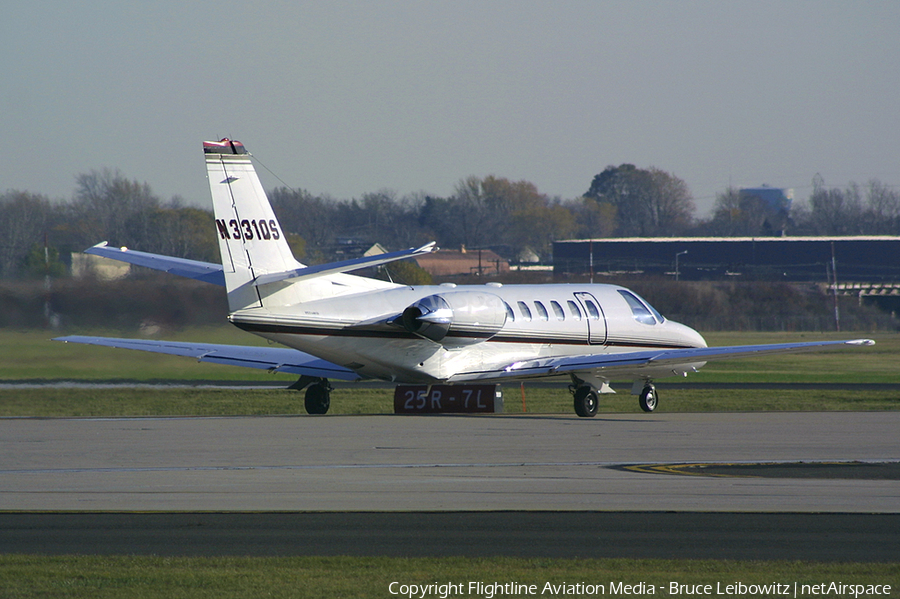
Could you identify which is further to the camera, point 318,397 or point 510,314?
point 318,397

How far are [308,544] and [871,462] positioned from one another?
10.8 meters

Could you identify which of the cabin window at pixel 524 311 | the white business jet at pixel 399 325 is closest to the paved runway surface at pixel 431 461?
the white business jet at pixel 399 325

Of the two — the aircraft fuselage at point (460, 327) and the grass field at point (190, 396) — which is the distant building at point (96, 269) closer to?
the grass field at point (190, 396)

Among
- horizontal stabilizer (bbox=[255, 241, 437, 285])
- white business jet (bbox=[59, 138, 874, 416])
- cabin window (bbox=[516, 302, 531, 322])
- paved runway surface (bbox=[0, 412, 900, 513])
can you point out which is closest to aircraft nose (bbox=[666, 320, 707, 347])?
white business jet (bbox=[59, 138, 874, 416])

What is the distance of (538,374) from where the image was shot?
28.4 metres

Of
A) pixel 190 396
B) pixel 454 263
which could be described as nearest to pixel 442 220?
pixel 454 263

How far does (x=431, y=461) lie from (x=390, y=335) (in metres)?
8.59

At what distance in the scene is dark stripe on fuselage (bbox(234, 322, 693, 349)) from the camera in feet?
83.6

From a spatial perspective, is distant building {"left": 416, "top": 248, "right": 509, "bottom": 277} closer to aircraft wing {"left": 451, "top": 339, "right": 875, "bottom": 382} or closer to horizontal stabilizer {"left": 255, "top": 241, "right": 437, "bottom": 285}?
aircraft wing {"left": 451, "top": 339, "right": 875, "bottom": 382}

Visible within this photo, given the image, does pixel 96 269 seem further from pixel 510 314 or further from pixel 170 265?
pixel 510 314

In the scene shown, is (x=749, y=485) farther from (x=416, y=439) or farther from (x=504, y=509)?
(x=416, y=439)

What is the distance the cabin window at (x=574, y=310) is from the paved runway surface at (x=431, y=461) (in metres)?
3.79

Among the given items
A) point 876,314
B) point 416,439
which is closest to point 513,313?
point 416,439

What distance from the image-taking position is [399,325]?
27.1m
